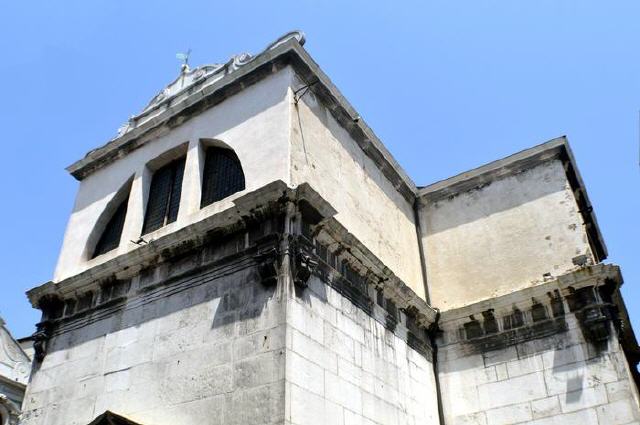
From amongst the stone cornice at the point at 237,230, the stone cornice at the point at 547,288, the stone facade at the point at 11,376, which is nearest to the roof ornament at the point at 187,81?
the stone cornice at the point at 237,230

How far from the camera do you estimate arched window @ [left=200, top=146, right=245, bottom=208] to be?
1068 cm

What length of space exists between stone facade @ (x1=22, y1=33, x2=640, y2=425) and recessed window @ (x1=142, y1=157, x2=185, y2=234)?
0.54 ft

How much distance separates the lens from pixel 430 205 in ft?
47.5

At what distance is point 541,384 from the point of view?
1095cm

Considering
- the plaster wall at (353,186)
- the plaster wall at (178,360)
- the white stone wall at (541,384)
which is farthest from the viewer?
the plaster wall at (353,186)

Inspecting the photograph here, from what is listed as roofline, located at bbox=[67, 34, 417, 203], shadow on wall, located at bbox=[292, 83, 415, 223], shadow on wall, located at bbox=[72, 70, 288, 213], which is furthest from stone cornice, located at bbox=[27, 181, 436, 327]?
roofline, located at bbox=[67, 34, 417, 203]

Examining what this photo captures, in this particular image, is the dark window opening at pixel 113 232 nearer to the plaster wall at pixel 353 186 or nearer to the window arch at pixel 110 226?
the window arch at pixel 110 226

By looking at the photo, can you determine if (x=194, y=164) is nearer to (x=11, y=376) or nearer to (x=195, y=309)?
A: (x=195, y=309)

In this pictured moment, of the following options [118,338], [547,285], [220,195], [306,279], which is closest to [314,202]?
[306,279]

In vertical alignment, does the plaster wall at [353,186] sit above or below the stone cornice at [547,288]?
above

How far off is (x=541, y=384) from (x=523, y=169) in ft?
16.0

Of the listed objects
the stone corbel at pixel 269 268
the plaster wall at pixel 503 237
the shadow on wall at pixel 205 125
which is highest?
the shadow on wall at pixel 205 125

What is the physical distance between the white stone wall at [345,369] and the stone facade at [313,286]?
35 millimetres

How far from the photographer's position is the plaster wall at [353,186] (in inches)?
415
